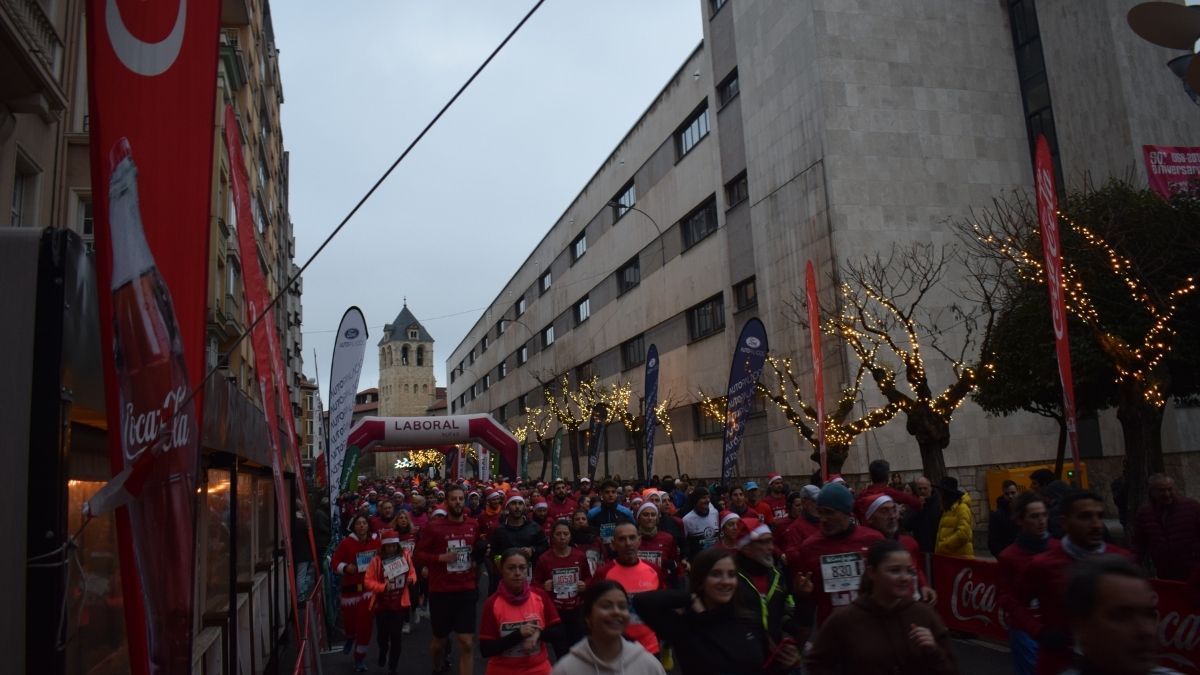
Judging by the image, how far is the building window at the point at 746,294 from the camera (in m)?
31.1

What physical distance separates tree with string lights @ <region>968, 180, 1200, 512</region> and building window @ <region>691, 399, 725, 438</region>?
13.6m

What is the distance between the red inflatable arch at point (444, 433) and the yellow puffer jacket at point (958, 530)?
80.4 ft

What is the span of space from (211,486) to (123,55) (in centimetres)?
720

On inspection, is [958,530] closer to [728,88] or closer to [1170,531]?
[1170,531]

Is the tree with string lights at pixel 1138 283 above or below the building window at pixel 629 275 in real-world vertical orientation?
below

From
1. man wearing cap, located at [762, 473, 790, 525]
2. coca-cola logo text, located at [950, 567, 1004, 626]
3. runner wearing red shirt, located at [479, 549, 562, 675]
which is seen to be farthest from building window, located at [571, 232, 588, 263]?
runner wearing red shirt, located at [479, 549, 562, 675]

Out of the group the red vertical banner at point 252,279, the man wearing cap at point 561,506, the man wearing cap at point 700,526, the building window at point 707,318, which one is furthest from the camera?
the building window at point 707,318

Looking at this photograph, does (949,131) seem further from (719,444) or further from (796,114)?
(719,444)

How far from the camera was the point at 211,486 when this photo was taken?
896 cm

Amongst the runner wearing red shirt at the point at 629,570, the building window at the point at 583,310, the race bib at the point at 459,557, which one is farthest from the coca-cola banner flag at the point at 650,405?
the building window at the point at 583,310

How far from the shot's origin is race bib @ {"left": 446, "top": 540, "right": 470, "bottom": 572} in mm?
9938

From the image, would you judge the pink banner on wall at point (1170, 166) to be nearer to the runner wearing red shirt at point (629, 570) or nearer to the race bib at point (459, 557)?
the race bib at point (459, 557)

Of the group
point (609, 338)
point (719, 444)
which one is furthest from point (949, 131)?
point (609, 338)

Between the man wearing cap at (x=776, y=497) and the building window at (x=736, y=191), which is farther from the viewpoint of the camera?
the building window at (x=736, y=191)
